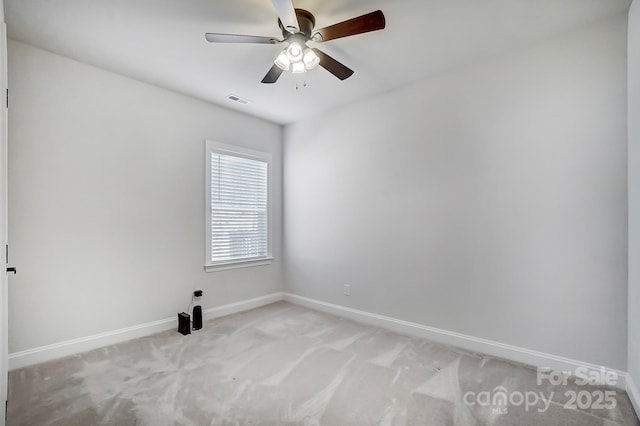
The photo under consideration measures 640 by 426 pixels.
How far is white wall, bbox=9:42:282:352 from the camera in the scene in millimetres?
2643

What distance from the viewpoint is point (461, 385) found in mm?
2324

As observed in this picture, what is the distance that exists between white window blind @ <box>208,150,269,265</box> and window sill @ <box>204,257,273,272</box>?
4cm

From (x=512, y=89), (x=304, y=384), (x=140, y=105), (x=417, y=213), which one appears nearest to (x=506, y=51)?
(x=512, y=89)

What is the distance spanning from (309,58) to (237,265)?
9.28 ft

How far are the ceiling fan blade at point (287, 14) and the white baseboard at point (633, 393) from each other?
3.29 meters

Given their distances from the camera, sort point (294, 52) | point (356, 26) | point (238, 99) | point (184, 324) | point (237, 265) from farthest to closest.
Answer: point (237, 265) < point (238, 99) < point (184, 324) < point (294, 52) < point (356, 26)

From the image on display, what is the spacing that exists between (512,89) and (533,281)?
5.56ft

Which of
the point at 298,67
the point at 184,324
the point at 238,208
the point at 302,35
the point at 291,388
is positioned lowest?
the point at 291,388

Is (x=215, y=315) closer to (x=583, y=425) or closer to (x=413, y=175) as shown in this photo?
(x=413, y=175)

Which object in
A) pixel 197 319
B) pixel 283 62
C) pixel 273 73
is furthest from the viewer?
pixel 197 319

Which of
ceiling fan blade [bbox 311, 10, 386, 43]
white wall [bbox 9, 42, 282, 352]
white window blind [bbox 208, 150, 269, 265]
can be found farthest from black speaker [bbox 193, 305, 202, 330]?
ceiling fan blade [bbox 311, 10, 386, 43]

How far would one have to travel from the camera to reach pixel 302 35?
7.18ft

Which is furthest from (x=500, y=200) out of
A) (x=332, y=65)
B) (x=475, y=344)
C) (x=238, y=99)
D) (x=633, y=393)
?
(x=238, y=99)

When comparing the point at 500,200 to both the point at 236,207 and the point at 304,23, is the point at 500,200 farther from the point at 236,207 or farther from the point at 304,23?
the point at 236,207
